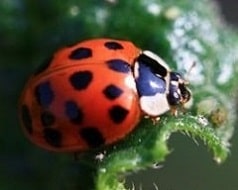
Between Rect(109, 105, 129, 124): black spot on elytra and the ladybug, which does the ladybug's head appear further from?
Rect(109, 105, 129, 124): black spot on elytra

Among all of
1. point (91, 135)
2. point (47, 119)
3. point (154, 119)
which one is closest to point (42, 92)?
point (47, 119)

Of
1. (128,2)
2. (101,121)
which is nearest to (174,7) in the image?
(128,2)

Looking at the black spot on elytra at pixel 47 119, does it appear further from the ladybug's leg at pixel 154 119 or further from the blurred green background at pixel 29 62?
the ladybug's leg at pixel 154 119

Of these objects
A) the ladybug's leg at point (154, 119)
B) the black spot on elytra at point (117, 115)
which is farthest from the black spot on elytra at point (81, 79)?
the ladybug's leg at point (154, 119)

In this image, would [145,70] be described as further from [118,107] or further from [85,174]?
[85,174]

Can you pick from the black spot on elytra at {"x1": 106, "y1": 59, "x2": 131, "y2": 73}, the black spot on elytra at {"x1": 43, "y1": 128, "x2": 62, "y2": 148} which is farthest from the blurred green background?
the black spot on elytra at {"x1": 106, "y1": 59, "x2": 131, "y2": 73}
